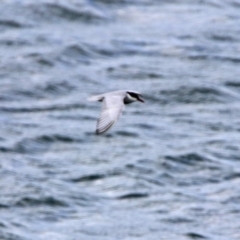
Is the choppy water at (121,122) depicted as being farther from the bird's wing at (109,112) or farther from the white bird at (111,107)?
the bird's wing at (109,112)

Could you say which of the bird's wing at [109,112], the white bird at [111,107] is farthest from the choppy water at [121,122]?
the bird's wing at [109,112]

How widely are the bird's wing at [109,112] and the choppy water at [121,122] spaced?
150 inches

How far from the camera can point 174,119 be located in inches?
539

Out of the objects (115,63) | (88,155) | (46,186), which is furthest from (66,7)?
(46,186)

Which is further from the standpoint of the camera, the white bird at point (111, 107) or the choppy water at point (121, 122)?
the choppy water at point (121, 122)

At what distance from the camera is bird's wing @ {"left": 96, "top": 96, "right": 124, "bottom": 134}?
6.20 m

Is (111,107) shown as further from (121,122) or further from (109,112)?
(121,122)

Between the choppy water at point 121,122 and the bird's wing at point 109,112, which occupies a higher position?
the bird's wing at point 109,112

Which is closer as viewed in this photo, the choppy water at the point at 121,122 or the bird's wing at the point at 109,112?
the bird's wing at the point at 109,112

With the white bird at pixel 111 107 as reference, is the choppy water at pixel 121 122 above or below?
below

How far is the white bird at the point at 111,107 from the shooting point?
622 centimetres

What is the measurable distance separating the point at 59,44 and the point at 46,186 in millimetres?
4066

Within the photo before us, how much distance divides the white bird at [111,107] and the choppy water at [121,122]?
3.58 metres

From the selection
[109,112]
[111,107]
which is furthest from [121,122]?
[109,112]
